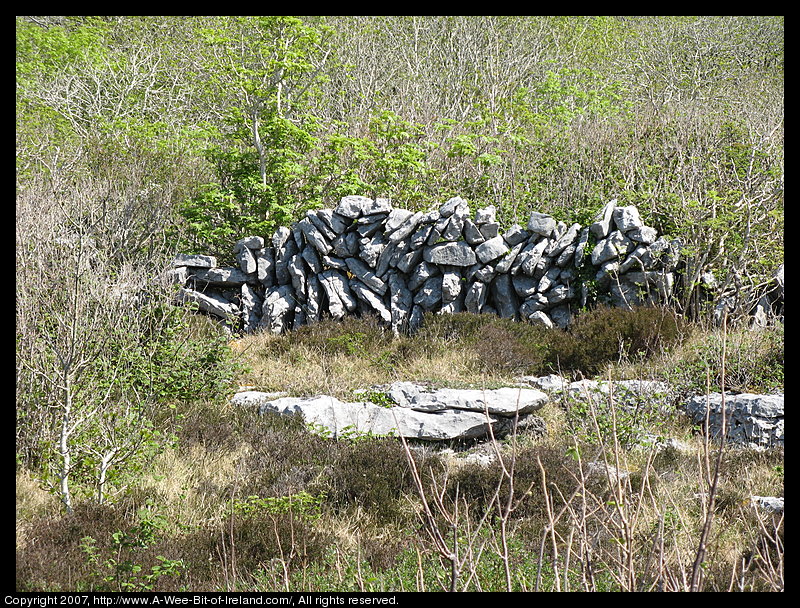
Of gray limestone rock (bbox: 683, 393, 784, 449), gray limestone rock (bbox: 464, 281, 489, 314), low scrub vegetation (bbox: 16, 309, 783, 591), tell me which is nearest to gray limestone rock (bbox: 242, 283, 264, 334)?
low scrub vegetation (bbox: 16, 309, 783, 591)

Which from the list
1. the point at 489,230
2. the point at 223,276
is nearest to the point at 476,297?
the point at 489,230

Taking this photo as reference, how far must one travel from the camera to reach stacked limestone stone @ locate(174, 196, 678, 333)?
8.18 metres

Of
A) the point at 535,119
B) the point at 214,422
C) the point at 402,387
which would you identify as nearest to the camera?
the point at 214,422

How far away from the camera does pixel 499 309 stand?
346 inches

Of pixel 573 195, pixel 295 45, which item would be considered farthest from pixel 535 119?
pixel 295 45

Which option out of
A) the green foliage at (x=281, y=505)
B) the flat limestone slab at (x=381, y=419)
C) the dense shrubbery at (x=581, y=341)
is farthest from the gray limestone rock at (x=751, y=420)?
the green foliage at (x=281, y=505)

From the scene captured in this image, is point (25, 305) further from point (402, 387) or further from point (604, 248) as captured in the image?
point (604, 248)

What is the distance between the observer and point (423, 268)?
888 centimetres

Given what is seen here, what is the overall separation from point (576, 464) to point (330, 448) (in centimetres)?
197

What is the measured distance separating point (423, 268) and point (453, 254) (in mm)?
454

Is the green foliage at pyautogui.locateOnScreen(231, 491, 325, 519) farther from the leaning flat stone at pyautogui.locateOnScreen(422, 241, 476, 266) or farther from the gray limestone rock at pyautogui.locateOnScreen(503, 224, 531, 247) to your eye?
the gray limestone rock at pyautogui.locateOnScreen(503, 224, 531, 247)

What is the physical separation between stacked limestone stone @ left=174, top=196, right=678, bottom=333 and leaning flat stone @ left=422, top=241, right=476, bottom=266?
0.5 inches

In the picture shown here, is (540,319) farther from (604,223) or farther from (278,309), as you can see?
(278,309)

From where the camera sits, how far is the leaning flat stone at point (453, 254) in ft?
28.6
